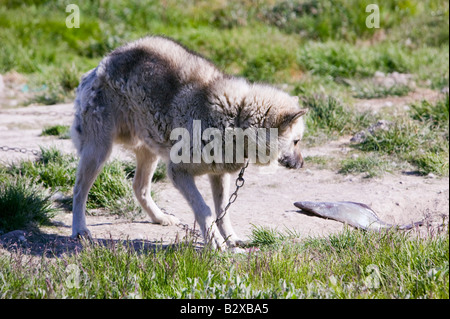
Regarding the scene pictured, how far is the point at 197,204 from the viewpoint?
5188 mm

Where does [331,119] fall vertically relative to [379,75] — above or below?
below

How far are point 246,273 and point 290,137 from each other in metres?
1.55

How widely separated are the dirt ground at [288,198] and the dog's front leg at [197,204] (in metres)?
0.38

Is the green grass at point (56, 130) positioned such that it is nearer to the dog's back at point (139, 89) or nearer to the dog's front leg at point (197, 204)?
the dog's back at point (139, 89)

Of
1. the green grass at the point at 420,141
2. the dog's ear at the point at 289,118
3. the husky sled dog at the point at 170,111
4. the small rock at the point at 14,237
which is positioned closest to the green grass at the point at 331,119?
the green grass at the point at 420,141

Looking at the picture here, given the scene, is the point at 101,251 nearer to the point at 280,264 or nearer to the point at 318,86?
the point at 280,264

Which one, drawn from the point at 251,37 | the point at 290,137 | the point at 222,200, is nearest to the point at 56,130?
the point at 222,200

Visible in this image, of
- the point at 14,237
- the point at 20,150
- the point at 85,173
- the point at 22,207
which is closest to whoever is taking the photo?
the point at 14,237

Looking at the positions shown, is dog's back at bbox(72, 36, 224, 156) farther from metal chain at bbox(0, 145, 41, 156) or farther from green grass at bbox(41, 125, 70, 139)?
green grass at bbox(41, 125, 70, 139)

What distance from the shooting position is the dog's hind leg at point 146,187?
6.09 metres

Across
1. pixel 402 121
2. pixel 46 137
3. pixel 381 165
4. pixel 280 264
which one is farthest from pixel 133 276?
pixel 402 121

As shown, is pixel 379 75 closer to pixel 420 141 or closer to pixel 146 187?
pixel 420 141

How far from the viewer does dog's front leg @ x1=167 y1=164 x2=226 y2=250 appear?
508cm

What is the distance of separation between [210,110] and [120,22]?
33.5ft
